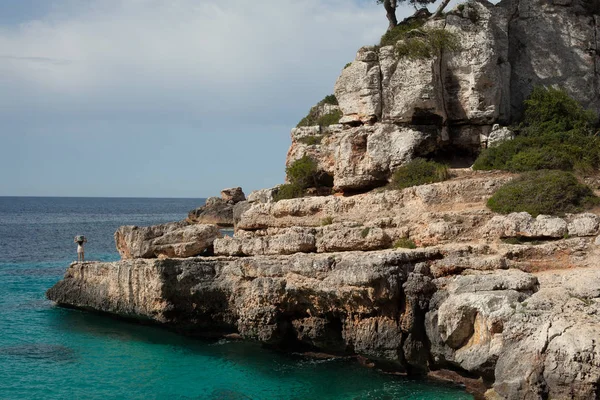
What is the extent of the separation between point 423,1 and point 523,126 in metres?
7.93

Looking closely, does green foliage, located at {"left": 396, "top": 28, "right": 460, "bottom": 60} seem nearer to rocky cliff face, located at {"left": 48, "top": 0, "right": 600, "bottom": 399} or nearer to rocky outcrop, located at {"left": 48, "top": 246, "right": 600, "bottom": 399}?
rocky cliff face, located at {"left": 48, "top": 0, "right": 600, "bottom": 399}

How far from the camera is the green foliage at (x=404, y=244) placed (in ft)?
59.7

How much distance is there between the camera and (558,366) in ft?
39.7

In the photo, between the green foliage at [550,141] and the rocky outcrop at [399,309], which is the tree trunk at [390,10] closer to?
the green foliage at [550,141]

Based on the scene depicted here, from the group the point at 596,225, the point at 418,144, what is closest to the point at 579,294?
the point at 596,225

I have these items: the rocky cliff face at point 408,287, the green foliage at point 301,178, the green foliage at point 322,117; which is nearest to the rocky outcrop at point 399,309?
the rocky cliff face at point 408,287

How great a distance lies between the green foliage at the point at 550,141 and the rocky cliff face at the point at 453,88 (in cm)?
108

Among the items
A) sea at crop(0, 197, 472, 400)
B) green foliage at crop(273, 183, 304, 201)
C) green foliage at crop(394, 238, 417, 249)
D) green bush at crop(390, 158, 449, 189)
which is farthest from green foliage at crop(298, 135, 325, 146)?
green foliage at crop(394, 238, 417, 249)

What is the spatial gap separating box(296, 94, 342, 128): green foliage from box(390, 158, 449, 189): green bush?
29.8 ft

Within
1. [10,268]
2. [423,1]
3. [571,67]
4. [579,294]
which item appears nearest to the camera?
[579,294]

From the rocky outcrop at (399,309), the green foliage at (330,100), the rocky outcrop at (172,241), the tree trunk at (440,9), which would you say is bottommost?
the rocky outcrop at (399,309)

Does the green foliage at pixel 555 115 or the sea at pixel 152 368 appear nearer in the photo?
the sea at pixel 152 368

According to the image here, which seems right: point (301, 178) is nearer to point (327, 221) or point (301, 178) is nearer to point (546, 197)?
point (327, 221)

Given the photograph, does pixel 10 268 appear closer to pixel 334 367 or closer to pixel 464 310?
pixel 334 367
